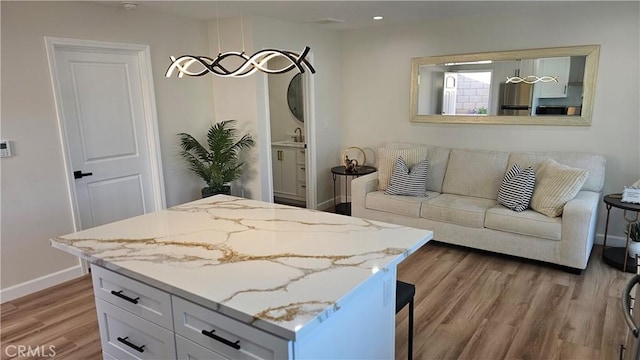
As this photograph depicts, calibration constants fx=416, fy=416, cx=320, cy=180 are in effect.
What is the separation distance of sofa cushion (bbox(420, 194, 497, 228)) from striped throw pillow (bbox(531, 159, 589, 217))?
16.8 inches

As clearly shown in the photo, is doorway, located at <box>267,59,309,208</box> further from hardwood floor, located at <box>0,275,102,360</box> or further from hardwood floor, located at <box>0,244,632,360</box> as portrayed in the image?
hardwood floor, located at <box>0,275,102,360</box>

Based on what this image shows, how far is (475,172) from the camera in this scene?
13.9ft

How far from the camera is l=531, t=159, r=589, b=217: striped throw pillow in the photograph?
3418mm

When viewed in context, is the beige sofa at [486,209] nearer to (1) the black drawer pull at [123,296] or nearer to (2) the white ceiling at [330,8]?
(2) the white ceiling at [330,8]

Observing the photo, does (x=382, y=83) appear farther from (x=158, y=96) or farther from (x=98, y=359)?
(x=98, y=359)

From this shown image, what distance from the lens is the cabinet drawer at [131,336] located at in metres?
1.68

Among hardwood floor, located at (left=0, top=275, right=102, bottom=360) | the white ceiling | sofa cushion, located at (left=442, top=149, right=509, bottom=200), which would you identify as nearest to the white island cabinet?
hardwood floor, located at (left=0, top=275, right=102, bottom=360)

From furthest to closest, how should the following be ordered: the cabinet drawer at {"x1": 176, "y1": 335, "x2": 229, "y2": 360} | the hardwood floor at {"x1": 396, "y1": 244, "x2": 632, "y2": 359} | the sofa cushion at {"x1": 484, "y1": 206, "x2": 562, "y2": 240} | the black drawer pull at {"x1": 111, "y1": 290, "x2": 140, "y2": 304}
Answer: the sofa cushion at {"x1": 484, "y1": 206, "x2": 562, "y2": 240} → the hardwood floor at {"x1": 396, "y1": 244, "x2": 632, "y2": 359} → the black drawer pull at {"x1": 111, "y1": 290, "x2": 140, "y2": 304} → the cabinet drawer at {"x1": 176, "y1": 335, "x2": 229, "y2": 360}

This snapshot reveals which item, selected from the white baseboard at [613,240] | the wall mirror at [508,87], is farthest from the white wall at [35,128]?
the white baseboard at [613,240]

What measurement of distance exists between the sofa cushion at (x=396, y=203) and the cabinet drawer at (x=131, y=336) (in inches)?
112

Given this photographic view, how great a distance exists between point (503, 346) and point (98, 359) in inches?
93.9

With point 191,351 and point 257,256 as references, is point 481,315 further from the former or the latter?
point 191,351

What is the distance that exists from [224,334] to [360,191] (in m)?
3.13

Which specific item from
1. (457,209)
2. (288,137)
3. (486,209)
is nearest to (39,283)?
(288,137)
